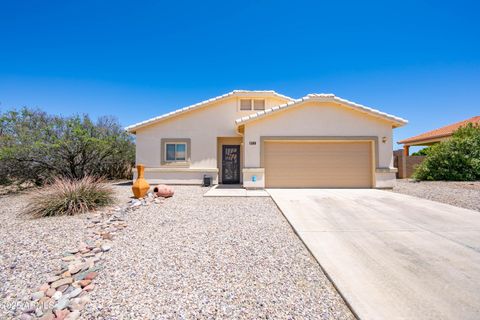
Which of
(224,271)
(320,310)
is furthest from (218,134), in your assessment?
(320,310)

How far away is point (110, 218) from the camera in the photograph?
5.49m

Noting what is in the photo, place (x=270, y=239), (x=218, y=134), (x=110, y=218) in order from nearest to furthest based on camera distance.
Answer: (x=270, y=239), (x=110, y=218), (x=218, y=134)

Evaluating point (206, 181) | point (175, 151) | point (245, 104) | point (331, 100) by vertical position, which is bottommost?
point (206, 181)

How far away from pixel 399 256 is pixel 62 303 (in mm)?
4556

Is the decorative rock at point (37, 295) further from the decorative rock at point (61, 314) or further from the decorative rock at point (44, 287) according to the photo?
the decorative rock at point (61, 314)

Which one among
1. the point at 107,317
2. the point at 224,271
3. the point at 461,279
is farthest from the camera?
the point at 224,271

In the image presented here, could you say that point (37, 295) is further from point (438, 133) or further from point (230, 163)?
point (438, 133)

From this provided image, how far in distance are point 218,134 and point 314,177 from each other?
5735mm

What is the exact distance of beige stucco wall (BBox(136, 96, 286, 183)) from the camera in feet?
40.2

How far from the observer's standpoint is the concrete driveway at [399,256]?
2.28m

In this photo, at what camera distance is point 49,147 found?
10.3 meters

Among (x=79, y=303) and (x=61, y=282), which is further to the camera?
(x=61, y=282)

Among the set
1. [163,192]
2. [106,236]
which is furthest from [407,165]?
[106,236]

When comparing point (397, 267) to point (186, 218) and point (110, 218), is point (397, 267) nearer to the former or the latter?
point (186, 218)
